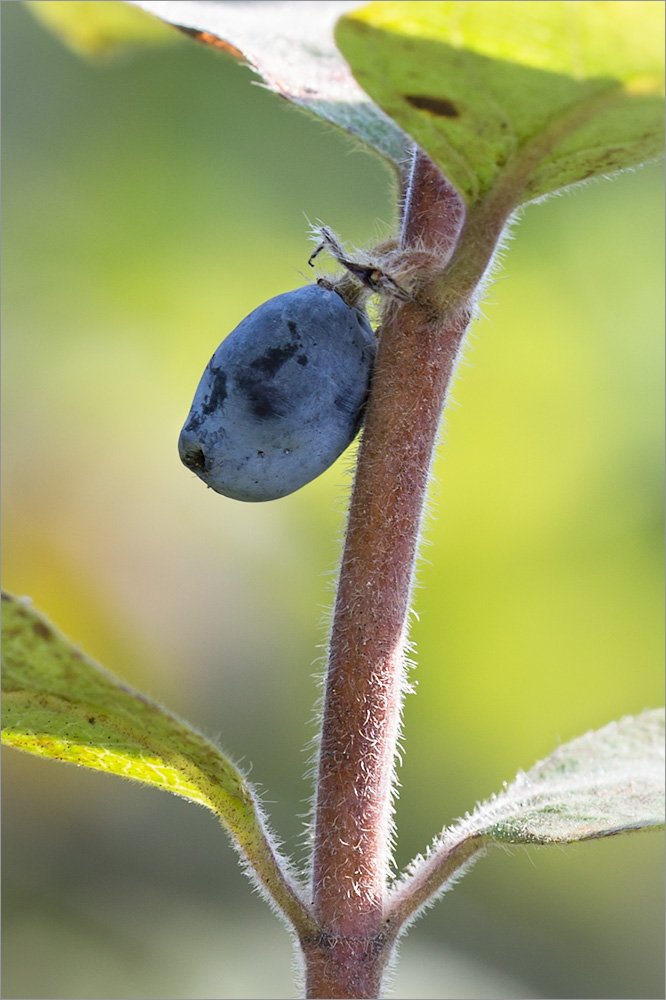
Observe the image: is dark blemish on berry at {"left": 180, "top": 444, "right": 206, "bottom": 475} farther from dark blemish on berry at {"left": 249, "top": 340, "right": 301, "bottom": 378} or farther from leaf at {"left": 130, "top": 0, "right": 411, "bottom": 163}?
leaf at {"left": 130, "top": 0, "right": 411, "bottom": 163}

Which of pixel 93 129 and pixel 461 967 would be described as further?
pixel 93 129

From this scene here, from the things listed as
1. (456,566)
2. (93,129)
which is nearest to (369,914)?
(456,566)

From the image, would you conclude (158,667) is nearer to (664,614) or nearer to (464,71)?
(664,614)

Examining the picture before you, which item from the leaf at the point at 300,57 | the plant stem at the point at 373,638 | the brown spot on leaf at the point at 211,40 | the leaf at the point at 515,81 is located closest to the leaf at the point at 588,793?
the plant stem at the point at 373,638

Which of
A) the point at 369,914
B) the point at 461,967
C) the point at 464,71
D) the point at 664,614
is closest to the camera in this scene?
the point at 464,71

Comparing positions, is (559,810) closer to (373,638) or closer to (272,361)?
(373,638)

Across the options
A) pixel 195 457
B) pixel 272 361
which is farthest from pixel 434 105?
pixel 195 457

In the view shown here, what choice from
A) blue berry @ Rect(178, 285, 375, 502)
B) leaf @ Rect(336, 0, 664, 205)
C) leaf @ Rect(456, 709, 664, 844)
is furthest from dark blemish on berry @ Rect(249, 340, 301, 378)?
leaf @ Rect(456, 709, 664, 844)
